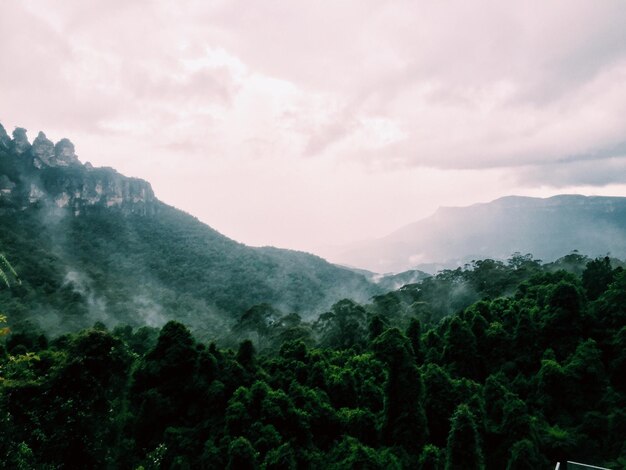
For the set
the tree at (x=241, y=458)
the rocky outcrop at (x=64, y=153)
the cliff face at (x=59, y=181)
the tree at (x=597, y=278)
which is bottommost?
the tree at (x=241, y=458)

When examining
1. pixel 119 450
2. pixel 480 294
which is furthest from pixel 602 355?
pixel 480 294

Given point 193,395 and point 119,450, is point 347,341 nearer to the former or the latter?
point 193,395

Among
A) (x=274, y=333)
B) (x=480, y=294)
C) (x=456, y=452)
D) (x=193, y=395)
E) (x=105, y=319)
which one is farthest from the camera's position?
(x=105, y=319)

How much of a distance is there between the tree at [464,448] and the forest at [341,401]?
0.13ft

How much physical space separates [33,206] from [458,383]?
115 meters

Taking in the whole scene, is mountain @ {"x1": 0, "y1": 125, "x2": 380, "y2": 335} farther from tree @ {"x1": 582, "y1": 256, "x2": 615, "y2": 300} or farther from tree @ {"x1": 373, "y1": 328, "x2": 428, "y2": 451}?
tree @ {"x1": 373, "y1": 328, "x2": 428, "y2": 451}

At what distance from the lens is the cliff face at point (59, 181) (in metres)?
111

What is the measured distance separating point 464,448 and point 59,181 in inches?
5025

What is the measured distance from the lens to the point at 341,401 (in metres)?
27.7

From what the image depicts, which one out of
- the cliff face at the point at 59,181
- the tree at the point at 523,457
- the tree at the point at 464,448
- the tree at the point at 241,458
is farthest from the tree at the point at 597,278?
the cliff face at the point at 59,181

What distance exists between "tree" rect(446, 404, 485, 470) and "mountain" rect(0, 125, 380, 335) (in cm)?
6293

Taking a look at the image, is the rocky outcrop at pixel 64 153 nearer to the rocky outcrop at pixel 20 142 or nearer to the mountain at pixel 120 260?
the mountain at pixel 120 260

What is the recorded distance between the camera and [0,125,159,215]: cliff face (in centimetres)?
11075

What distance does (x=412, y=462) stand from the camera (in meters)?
21.1
